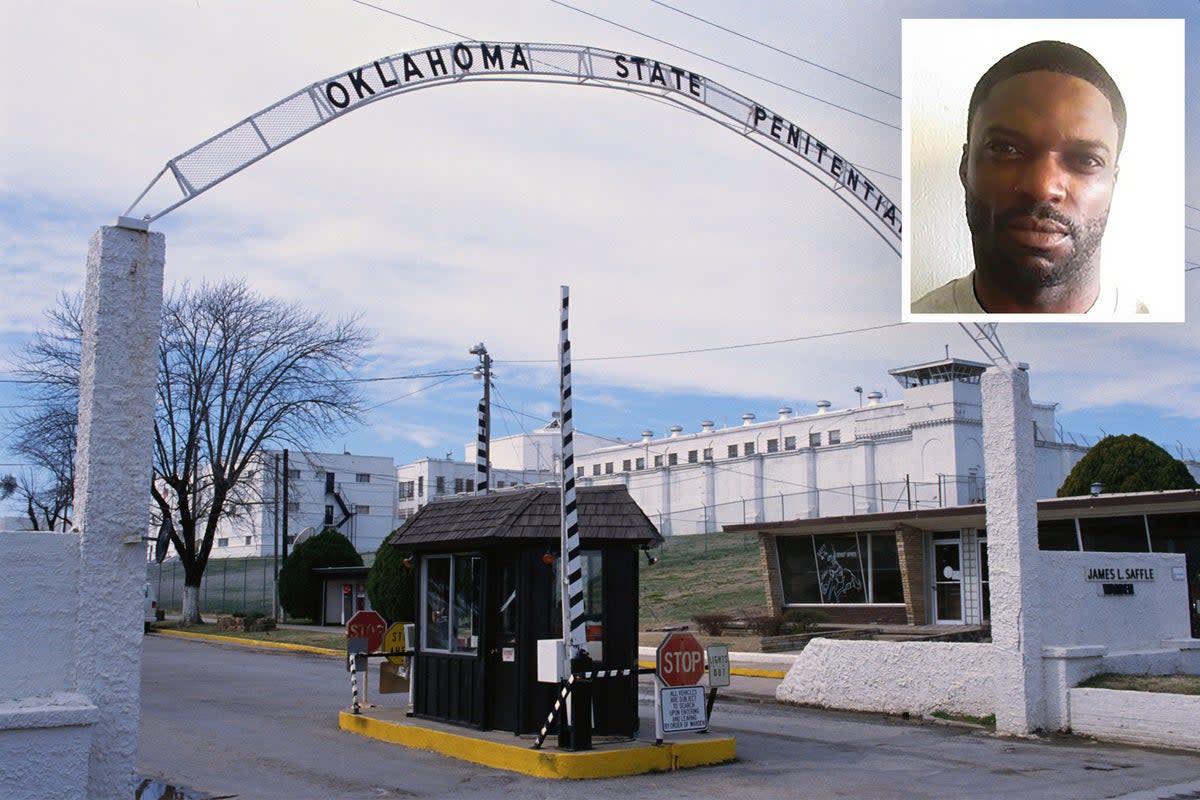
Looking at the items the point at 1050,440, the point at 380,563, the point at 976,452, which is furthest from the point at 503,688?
the point at 1050,440

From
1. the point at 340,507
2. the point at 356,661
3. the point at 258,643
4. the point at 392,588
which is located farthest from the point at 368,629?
the point at 340,507

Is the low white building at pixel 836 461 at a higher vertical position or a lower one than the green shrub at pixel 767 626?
higher

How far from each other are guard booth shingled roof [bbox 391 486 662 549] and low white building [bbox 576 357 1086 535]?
34.7 meters

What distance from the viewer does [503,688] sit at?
13219 mm

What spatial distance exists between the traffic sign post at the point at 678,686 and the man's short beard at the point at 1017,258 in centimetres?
684

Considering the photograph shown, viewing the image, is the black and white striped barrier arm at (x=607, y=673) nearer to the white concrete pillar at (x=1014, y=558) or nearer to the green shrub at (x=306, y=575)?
the white concrete pillar at (x=1014, y=558)

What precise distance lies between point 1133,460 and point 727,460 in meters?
38.4

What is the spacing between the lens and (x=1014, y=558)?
14961 mm

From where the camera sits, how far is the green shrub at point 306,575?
44.1 m

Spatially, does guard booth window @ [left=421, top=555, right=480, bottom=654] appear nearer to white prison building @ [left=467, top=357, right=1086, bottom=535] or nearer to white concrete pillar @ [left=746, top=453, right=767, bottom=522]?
white prison building @ [left=467, top=357, right=1086, bottom=535]

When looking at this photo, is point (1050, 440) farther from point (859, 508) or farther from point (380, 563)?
point (380, 563)

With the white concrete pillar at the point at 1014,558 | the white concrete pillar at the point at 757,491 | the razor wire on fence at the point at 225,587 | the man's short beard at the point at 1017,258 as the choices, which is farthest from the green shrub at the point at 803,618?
the white concrete pillar at the point at 757,491

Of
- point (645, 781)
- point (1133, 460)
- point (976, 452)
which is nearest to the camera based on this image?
point (645, 781)

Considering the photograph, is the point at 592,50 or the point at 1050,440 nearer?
the point at 592,50
